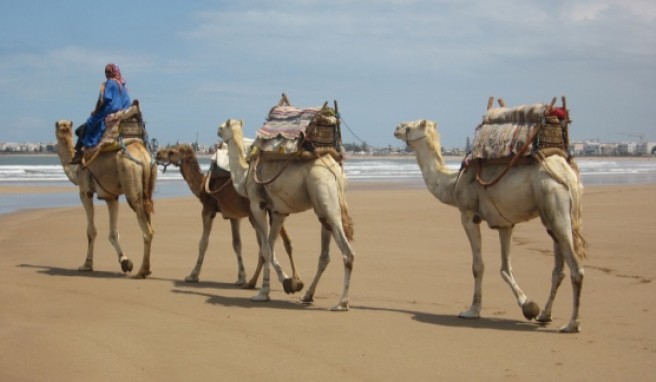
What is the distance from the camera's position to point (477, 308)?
957 cm

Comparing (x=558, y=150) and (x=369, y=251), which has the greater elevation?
(x=558, y=150)

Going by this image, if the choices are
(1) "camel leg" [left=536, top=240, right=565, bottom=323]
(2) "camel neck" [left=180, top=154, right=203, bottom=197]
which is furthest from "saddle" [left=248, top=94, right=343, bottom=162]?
(1) "camel leg" [left=536, top=240, right=565, bottom=323]

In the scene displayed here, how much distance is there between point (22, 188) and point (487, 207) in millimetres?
33723

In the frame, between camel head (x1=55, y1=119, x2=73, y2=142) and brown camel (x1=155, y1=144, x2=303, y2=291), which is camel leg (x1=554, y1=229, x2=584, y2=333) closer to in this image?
brown camel (x1=155, y1=144, x2=303, y2=291)

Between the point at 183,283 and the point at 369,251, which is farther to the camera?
the point at 369,251

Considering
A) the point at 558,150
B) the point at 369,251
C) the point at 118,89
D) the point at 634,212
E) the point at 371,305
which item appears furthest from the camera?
the point at 634,212

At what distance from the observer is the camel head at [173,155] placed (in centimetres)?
1323

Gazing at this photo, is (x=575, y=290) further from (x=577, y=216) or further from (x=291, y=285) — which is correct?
(x=291, y=285)

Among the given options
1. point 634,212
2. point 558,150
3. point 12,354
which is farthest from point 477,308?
point 634,212

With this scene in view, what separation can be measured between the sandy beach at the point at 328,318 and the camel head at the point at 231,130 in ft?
7.02

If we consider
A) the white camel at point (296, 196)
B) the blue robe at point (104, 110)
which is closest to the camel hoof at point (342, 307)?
the white camel at point (296, 196)

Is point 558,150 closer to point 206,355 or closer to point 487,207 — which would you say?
point 487,207

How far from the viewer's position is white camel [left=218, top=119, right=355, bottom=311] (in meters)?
10.3

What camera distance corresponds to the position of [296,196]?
10695mm
